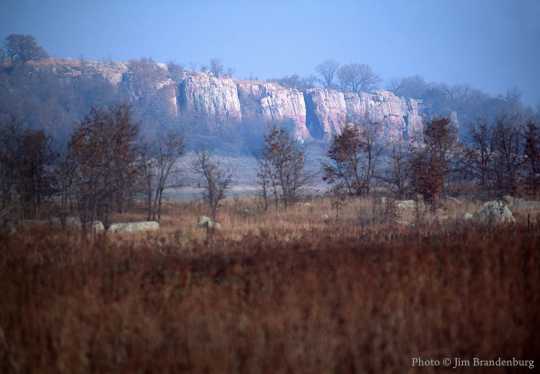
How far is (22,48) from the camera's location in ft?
307

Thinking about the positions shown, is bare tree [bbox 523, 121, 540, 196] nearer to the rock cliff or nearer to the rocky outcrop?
the rock cliff

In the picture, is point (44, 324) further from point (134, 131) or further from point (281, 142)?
point (281, 142)

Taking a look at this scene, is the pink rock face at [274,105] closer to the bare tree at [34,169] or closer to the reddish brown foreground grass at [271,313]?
the bare tree at [34,169]

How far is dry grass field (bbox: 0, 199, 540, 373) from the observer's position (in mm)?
3973

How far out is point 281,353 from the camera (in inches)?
158

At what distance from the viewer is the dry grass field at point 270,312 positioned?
13.0ft

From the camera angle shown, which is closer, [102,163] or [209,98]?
[102,163]

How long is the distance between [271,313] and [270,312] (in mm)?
52

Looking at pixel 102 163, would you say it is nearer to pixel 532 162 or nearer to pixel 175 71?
pixel 532 162

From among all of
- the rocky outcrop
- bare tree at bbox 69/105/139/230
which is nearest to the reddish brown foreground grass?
bare tree at bbox 69/105/139/230

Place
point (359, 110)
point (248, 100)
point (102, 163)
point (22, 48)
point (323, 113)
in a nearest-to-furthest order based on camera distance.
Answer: point (102, 163) → point (22, 48) → point (248, 100) → point (323, 113) → point (359, 110)

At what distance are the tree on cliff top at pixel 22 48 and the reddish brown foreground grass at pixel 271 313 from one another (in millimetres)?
103670

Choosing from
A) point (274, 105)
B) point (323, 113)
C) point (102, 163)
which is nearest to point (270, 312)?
point (102, 163)

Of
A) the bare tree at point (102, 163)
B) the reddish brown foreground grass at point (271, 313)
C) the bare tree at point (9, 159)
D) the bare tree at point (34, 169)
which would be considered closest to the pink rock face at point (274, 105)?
the bare tree at point (102, 163)
